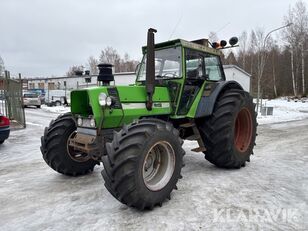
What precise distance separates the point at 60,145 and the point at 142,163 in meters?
1.79

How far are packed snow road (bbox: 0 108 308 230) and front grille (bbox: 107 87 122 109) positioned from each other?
124 centimetres

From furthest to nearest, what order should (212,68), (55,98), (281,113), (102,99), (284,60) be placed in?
(284,60) < (55,98) < (281,113) < (212,68) < (102,99)

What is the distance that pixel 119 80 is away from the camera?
3083 centimetres

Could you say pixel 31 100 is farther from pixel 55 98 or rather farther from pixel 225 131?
pixel 225 131

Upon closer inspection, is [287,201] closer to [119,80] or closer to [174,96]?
[174,96]

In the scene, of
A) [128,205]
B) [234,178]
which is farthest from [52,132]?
[234,178]

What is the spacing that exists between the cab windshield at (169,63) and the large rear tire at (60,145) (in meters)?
1.56

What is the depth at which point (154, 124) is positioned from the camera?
3.45 m

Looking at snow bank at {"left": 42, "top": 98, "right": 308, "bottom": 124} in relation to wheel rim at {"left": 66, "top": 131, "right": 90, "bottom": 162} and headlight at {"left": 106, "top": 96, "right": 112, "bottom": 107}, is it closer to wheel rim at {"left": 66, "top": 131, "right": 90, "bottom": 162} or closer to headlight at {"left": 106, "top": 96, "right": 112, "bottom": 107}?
wheel rim at {"left": 66, "top": 131, "right": 90, "bottom": 162}

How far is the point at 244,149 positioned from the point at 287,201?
1745mm

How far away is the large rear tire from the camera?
4398 mm

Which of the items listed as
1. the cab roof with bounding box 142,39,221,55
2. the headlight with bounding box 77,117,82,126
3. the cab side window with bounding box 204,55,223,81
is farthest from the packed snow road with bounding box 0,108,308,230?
the cab roof with bounding box 142,39,221,55

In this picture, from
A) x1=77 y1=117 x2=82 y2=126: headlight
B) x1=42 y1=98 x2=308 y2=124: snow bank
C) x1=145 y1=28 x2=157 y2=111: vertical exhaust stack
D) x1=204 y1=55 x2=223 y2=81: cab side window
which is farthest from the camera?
x1=42 y1=98 x2=308 y2=124: snow bank

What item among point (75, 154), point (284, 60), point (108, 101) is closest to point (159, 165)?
point (108, 101)
